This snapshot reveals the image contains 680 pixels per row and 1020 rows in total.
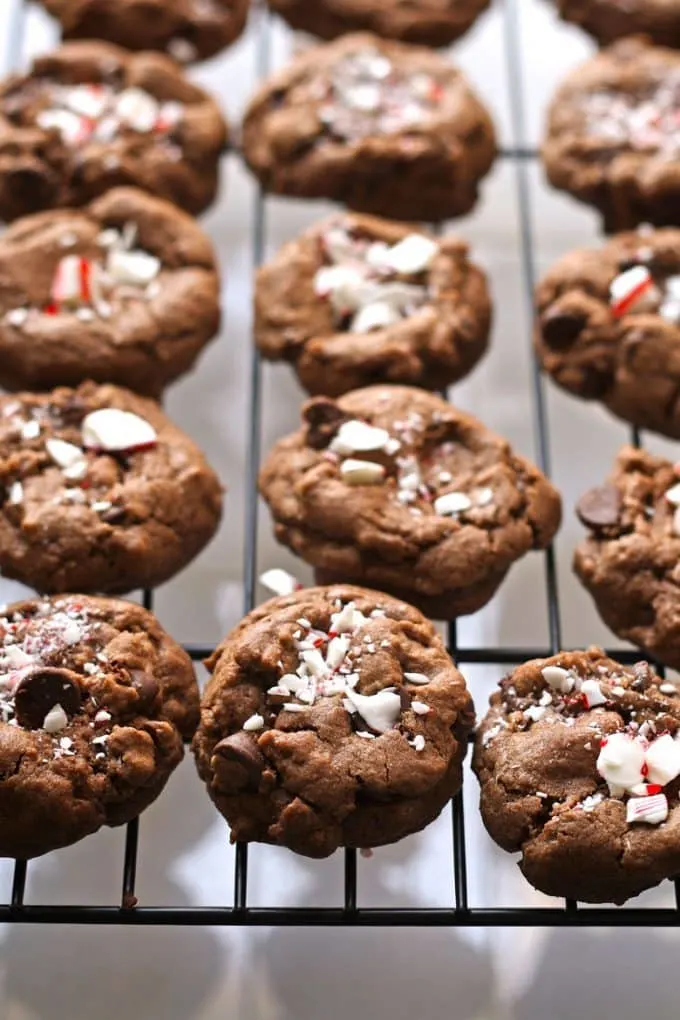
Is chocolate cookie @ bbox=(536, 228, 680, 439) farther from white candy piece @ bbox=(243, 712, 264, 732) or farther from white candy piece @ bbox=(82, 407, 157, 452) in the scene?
white candy piece @ bbox=(243, 712, 264, 732)

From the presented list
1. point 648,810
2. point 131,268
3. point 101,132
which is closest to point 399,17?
point 101,132

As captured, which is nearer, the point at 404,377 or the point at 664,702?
the point at 664,702

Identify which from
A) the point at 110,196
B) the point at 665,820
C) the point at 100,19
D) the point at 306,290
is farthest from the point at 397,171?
the point at 665,820

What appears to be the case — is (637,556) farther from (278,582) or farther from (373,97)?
(373,97)

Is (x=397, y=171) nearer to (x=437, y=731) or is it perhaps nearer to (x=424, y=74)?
(x=424, y=74)

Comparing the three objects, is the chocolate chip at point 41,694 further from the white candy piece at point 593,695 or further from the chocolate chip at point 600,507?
the chocolate chip at point 600,507

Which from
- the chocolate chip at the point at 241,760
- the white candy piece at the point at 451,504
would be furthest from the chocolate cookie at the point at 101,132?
the chocolate chip at the point at 241,760

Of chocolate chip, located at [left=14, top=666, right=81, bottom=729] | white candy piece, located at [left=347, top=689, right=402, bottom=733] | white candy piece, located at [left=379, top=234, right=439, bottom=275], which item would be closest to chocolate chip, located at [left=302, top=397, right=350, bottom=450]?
white candy piece, located at [left=379, top=234, right=439, bottom=275]
